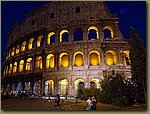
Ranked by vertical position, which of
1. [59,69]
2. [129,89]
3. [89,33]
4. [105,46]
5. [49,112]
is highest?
[89,33]

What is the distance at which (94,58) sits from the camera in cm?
903

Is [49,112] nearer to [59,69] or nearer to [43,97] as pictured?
[43,97]

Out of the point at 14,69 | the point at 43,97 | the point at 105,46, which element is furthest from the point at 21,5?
the point at 14,69

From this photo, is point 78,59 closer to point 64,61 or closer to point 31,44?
point 64,61

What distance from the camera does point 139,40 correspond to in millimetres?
6039

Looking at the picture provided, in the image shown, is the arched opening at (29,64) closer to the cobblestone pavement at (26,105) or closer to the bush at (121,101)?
the cobblestone pavement at (26,105)

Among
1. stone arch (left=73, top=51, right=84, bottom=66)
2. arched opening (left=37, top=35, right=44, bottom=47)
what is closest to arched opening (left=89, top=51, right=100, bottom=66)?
stone arch (left=73, top=51, right=84, bottom=66)

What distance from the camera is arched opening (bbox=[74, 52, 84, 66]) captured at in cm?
887

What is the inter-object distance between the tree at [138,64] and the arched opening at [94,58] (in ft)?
8.41

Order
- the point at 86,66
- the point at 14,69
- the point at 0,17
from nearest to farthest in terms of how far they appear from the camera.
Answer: the point at 0,17 → the point at 86,66 → the point at 14,69

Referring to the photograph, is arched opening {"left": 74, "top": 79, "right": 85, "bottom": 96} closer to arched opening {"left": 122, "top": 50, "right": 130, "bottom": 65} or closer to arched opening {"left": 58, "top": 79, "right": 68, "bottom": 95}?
arched opening {"left": 58, "top": 79, "right": 68, "bottom": 95}

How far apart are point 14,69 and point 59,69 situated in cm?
252

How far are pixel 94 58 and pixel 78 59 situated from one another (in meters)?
0.63

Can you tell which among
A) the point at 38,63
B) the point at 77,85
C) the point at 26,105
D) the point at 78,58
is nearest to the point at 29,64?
the point at 38,63
